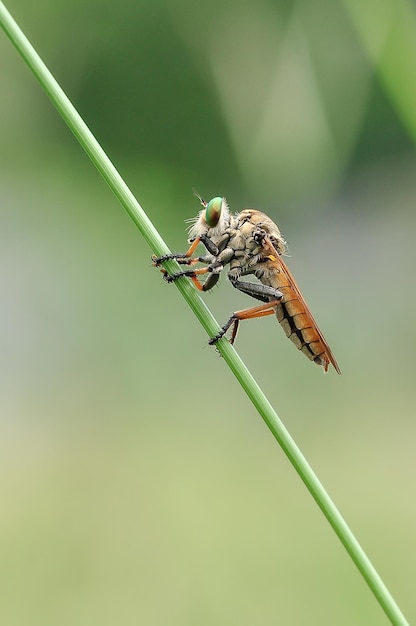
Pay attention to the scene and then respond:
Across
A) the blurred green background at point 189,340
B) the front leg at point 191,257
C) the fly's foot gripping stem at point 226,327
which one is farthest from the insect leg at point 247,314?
the blurred green background at point 189,340

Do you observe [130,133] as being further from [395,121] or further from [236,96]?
[395,121]

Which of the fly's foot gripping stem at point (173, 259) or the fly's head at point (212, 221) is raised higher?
the fly's head at point (212, 221)

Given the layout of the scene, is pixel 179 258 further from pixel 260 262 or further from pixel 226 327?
pixel 260 262

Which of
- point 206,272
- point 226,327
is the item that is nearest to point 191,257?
point 206,272

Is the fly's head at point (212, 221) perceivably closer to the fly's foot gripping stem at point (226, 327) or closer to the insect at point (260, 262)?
the insect at point (260, 262)

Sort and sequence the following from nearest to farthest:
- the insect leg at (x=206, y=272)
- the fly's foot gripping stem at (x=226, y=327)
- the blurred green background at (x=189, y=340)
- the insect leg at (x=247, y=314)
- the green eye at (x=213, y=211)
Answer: the fly's foot gripping stem at (x=226, y=327)
the insect leg at (x=206, y=272)
the insect leg at (x=247, y=314)
the green eye at (x=213, y=211)
the blurred green background at (x=189, y=340)

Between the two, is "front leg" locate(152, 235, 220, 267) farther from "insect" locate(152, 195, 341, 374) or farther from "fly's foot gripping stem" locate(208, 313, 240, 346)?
"fly's foot gripping stem" locate(208, 313, 240, 346)

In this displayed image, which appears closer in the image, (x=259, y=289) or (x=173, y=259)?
(x=173, y=259)

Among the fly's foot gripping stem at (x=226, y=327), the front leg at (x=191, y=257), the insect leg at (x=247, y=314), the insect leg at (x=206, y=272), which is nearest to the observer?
the fly's foot gripping stem at (x=226, y=327)
